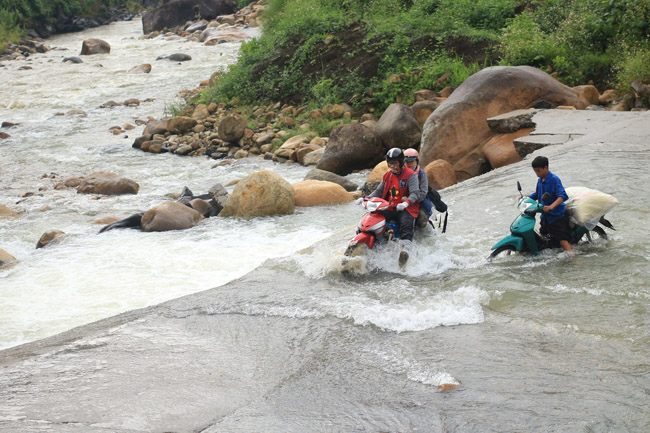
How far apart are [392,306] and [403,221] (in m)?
1.37

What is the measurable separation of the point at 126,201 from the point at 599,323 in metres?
10.8

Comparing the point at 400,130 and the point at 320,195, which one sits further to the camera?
the point at 400,130

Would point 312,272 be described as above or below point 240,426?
below

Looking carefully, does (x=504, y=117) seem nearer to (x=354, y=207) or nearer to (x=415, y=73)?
(x=354, y=207)

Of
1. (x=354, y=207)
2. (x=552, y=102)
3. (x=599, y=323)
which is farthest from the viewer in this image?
(x=552, y=102)

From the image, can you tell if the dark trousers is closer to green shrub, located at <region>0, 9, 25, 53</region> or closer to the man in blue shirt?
the man in blue shirt

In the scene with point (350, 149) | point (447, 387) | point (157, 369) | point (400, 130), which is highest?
point (447, 387)

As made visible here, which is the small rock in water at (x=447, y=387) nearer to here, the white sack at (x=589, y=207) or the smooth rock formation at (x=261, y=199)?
the white sack at (x=589, y=207)

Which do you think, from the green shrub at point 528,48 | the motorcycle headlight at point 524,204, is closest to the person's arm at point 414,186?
the motorcycle headlight at point 524,204

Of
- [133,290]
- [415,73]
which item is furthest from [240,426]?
[415,73]

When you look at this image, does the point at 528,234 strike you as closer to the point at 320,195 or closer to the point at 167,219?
the point at 320,195

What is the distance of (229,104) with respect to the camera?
20.3 metres

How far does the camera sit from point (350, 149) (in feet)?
47.3

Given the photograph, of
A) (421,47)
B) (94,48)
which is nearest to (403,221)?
(421,47)
